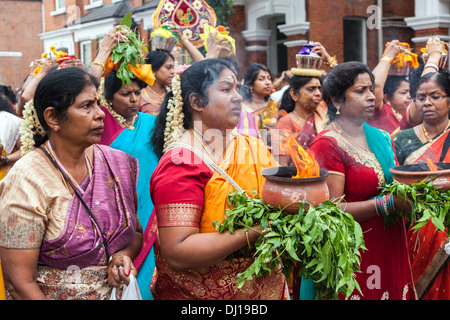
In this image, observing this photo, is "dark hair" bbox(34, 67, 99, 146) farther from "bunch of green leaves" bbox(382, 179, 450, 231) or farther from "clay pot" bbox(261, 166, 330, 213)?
"bunch of green leaves" bbox(382, 179, 450, 231)

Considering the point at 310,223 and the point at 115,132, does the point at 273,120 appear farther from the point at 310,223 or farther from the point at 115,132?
the point at 310,223

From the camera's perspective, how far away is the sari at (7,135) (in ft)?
17.0

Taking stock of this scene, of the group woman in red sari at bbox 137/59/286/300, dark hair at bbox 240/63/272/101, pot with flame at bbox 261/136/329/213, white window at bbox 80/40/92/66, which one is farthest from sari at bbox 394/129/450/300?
white window at bbox 80/40/92/66

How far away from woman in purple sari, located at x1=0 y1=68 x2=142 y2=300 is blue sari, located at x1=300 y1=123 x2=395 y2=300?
1.20 m

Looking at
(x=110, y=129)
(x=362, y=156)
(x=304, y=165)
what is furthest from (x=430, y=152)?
(x=110, y=129)

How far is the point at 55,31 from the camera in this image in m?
10.3

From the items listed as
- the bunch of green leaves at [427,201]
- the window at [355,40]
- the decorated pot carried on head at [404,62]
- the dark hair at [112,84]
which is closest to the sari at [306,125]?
the decorated pot carried on head at [404,62]

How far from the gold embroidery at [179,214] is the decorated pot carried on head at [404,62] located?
3135 millimetres

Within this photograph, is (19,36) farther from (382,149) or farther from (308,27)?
(382,149)

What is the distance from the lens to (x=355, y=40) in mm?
12977

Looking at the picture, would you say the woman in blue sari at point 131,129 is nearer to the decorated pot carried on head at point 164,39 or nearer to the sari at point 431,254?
the decorated pot carried on head at point 164,39

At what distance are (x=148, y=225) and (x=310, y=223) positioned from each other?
1808 millimetres

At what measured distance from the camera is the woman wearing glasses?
367 centimetres
